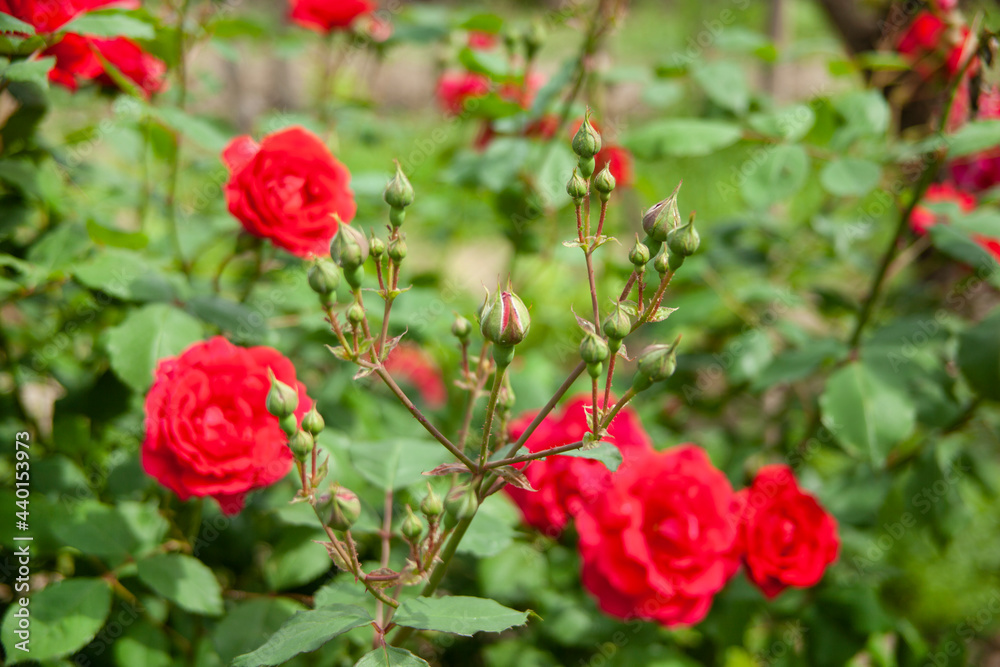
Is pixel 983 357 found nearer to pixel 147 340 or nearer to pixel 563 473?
pixel 563 473

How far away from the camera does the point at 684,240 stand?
69 centimetres

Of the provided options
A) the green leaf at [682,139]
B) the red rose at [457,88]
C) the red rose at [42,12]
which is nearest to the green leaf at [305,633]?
the red rose at [42,12]

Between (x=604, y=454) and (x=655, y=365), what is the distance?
0.10 metres

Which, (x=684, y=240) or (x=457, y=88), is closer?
(x=684, y=240)

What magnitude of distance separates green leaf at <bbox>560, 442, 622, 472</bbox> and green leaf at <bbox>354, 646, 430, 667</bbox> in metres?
0.26

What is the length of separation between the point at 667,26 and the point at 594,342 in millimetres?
9391

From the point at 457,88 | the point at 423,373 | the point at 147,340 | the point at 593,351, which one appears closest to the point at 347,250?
the point at 593,351

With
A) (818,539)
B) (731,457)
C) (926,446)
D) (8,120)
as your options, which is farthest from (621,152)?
(8,120)

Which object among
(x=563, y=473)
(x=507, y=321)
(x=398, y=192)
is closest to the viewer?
(x=507, y=321)

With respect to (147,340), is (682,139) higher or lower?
higher

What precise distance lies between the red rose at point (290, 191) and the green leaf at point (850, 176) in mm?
869

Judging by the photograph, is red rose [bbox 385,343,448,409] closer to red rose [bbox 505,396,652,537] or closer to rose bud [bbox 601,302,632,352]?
red rose [bbox 505,396,652,537]

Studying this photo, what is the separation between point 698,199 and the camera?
14.5ft

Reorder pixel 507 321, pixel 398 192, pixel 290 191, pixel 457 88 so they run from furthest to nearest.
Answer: pixel 457 88 → pixel 290 191 → pixel 398 192 → pixel 507 321
